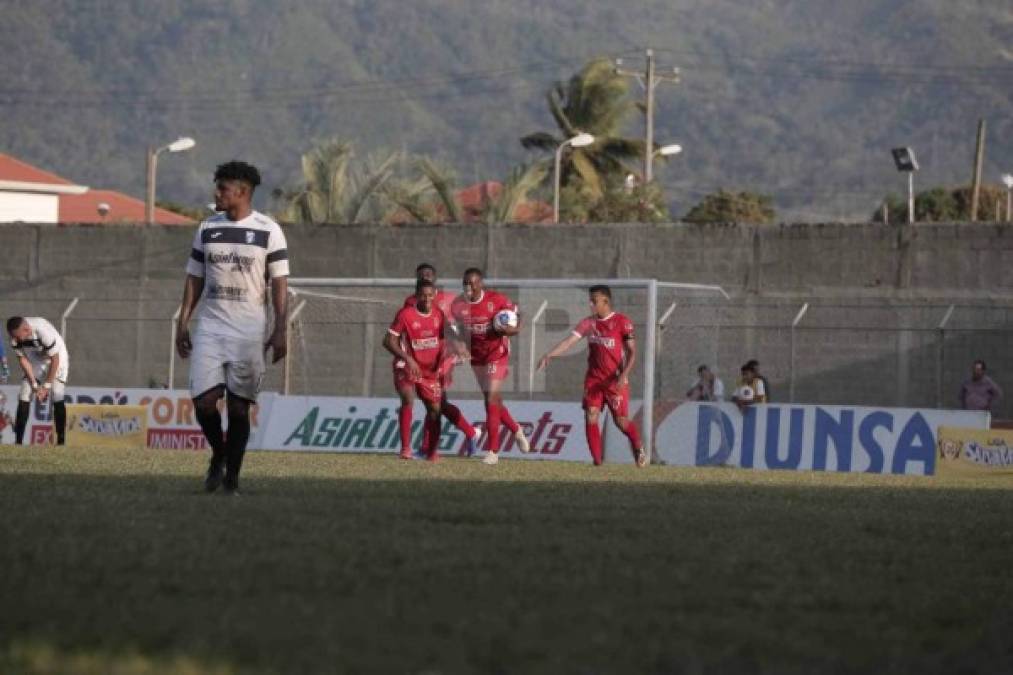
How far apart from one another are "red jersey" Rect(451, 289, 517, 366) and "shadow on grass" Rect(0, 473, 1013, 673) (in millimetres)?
8301

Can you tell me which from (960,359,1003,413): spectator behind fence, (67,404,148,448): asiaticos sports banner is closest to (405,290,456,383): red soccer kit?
(67,404,148,448): asiaticos sports banner

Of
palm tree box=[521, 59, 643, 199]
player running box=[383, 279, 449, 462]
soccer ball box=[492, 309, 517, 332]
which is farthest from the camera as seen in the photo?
palm tree box=[521, 59, 643, 199]

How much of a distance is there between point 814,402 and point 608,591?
940 inches

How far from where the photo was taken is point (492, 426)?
68.0 ft

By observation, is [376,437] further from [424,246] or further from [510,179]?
[510,179]

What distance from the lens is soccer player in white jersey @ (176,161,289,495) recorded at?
12.3 meters

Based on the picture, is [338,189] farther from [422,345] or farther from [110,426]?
[422,345]

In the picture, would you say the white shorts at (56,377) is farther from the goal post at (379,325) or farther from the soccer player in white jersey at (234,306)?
the soccer player in white jersey at (234,306)

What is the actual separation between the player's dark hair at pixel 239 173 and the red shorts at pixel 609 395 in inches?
376

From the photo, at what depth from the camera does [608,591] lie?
300 inches

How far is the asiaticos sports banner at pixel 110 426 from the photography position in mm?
27875

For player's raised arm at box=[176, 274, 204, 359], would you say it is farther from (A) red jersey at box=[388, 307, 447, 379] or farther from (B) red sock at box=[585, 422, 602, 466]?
(B) red sock at box=[585, 422, 602, 466]

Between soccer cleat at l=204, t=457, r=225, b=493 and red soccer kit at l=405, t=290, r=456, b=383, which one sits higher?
red soccer kit at l=405, t=290, r=456, b=383

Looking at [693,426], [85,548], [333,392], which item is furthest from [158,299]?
[85,548]
